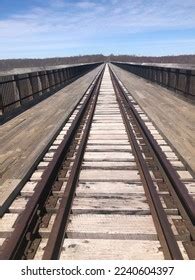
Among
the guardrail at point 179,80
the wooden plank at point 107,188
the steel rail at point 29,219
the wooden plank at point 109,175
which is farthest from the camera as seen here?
the guardrail at point 179,80

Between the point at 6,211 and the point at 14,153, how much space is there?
3.22 m

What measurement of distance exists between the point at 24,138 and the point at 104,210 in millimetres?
5234

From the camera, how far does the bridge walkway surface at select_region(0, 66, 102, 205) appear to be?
660 cm

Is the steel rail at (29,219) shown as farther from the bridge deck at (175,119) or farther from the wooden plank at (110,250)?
the bridge deck at (175,119)

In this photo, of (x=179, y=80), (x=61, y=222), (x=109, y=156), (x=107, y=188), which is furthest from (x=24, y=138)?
(x=179, y=80)

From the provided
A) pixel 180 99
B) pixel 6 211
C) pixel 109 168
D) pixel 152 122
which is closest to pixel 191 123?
pixel 152 122

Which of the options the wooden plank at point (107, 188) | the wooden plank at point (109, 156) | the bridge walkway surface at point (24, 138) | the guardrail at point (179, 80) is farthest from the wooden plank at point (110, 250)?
the guardrail at point (179, 80)

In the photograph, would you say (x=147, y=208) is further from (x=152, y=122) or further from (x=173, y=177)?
(x=152, y=122)

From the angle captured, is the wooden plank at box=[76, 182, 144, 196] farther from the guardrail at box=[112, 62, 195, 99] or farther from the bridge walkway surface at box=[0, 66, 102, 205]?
the guardrail at box=[112, 62, 195, 99]

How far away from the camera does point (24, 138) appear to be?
32.1 feet

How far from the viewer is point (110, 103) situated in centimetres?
1748

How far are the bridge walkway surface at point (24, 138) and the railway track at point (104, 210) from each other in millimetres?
314

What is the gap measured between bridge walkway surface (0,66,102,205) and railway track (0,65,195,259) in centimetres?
31

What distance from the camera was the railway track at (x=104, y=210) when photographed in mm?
4086
